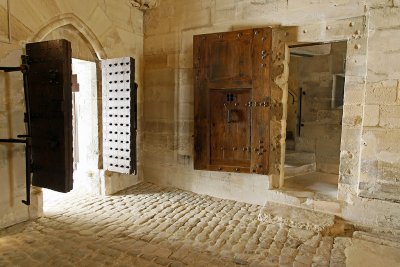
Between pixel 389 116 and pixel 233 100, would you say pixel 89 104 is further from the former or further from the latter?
pixel 389 116

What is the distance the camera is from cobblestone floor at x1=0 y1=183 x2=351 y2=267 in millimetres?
2381

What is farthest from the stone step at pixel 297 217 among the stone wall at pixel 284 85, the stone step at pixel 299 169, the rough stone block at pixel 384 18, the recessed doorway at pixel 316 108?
the rough stone block at pixel 384 18

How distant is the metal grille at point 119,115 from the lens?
365 centimetres

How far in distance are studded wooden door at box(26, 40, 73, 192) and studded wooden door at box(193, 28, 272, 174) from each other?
179cm

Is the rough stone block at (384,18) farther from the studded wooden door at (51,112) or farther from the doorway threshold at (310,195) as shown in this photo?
the studded wooden door at (51,112)

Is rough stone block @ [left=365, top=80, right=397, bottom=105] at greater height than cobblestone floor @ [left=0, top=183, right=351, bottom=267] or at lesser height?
greater

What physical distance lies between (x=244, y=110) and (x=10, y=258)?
2.94 metres

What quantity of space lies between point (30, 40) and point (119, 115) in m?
1.32

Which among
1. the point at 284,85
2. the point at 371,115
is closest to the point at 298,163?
the point at 284,85

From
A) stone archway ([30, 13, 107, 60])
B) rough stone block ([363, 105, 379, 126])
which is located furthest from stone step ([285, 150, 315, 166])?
stone archway ([30, 13, 107, 60])

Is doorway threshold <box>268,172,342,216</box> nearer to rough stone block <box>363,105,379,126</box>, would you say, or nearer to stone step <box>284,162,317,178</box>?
stone step <box>284,162,317,178</box>

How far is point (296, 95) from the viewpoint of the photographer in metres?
6.10

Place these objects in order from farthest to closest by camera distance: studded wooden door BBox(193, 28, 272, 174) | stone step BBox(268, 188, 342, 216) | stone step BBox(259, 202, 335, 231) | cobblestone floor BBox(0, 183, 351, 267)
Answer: studded wooden door BBox(193, 28, 272, 174) < stone step BBox(268, 188, 342, 216) < stone step BBox(259, 202, 335, 231) < cobblestone floor BBox(0, 183, 351, 267)

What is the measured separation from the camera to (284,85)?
362 centimetres
